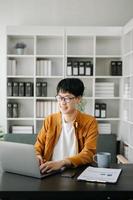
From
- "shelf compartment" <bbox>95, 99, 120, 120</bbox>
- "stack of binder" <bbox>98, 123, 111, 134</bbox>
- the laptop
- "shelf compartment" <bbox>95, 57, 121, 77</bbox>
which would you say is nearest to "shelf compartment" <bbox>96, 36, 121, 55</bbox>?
"shelf compartment" <bbox>95, 57, 121, 77</bbox>

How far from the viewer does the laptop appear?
1577 millimetres

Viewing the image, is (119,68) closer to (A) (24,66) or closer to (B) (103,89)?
(B) (103,89)

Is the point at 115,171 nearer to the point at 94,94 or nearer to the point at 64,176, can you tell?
the point at 64,176

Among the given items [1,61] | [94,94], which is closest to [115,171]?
→ [94,94]

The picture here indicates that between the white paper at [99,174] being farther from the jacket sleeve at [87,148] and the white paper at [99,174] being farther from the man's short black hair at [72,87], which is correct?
the man's short black hair at [72,87]

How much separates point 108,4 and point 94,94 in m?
1.35

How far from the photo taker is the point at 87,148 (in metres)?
1.99

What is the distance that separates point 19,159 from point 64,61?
2.68 metres

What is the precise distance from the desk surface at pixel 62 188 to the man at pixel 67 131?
471 mm

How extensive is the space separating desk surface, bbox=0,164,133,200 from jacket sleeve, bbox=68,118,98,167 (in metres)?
0.31

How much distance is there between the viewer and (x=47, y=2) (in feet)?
14.3

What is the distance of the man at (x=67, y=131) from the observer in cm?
202

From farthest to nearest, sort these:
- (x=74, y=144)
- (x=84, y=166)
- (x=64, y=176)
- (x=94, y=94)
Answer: (x=94, y=94)
(x=74, y=144)
(x=84, y=166)
(x=64, y=176)

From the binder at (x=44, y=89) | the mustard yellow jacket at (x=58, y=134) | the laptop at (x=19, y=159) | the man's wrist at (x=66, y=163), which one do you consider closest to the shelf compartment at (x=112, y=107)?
the binder at (x=44, y=89)
